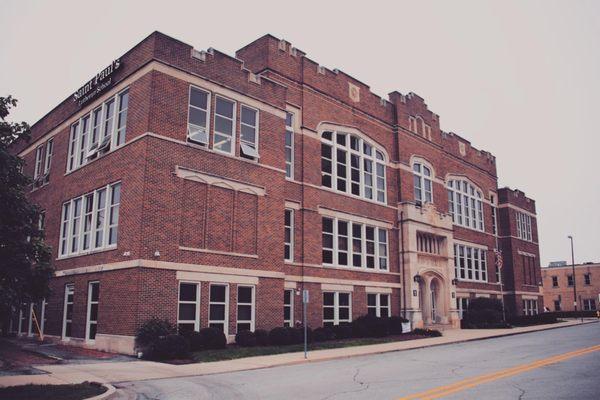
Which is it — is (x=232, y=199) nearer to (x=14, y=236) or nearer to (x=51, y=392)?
(x=14, y=236)

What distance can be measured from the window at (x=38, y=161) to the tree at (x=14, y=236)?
15.6 m

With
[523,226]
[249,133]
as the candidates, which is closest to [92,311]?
[249,133]

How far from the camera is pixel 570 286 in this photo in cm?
8150

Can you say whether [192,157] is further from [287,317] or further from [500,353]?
[500,353]

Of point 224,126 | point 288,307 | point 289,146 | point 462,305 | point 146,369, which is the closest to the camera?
point 146,369

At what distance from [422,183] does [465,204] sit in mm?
8485

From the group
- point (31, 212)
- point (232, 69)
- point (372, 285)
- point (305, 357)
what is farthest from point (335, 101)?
point (31, 212)

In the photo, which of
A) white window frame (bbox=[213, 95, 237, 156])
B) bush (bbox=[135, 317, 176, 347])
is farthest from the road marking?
white window frame (bbox=[213, 95, 237, 156])

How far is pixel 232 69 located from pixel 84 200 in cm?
890

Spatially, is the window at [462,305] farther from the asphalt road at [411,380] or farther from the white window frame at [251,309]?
the asphalt road at [411,380]

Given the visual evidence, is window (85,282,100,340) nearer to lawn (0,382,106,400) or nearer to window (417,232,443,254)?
lawn (0,382,106,400)

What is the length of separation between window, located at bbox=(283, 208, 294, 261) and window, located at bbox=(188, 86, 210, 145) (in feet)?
21.7

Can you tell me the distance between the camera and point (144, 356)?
17906 millimetres

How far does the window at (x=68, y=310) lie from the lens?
22844 millimetres
